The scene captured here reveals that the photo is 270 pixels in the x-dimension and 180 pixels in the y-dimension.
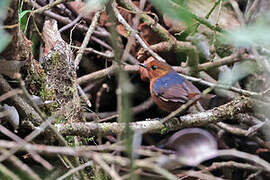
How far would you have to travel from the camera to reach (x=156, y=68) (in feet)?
12.8

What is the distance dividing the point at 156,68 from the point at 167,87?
0.45 metres

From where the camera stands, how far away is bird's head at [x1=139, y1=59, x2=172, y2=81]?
12.5ft

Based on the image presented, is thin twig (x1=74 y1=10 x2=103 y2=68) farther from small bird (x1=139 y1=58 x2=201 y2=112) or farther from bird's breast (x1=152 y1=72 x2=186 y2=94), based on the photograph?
bird's breast (x1=152 y1=72 x2=186 y2=94)

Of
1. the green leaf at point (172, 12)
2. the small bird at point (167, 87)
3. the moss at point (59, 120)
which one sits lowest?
the moss at point (59, 120)

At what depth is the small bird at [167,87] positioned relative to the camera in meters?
3.25

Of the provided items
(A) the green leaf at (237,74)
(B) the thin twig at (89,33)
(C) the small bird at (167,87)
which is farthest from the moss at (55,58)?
(A) the green leaf at (237,74)

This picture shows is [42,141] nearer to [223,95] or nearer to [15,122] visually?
[15,122]

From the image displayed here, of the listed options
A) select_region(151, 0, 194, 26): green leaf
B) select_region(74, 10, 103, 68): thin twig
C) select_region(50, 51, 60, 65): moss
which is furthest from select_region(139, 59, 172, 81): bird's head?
select_region(151, 0, 194, 26): green leaf

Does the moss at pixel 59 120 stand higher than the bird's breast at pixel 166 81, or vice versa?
the bird's breast at pixel 166 81

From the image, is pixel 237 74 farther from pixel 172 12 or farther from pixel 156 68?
pixel 172 12

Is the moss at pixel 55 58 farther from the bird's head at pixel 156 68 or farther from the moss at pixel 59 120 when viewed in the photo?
the bird's head at pixel 156 68

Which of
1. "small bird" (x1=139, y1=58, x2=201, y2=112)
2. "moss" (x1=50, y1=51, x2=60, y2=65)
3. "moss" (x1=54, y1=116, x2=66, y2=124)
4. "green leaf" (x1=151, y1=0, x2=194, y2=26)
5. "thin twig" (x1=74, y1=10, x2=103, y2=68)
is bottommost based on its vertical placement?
"moss" (x1=54, y1=116, x2=66, y2=124)

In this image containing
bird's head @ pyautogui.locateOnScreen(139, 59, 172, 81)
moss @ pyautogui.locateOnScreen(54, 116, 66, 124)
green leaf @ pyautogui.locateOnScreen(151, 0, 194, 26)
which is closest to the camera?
green leaf @ pyautogui.locateOnScreen(151, 0, 194, 26)

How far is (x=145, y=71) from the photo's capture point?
14.0ft
